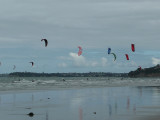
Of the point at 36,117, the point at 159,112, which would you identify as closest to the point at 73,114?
the point at 36,117

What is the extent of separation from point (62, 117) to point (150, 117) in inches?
194

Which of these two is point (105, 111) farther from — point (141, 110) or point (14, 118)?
point (14, 118)

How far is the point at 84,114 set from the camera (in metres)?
20.3

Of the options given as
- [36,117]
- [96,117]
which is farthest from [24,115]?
[96,117]

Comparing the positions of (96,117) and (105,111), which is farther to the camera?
(105,111)

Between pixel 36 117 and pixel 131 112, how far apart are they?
5.92 m

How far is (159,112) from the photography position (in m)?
21.2

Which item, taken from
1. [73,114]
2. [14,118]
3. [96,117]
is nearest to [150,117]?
[96,117]

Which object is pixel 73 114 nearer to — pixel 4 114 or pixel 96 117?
pixel 96 117

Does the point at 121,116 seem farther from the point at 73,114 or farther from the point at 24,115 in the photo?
the point at 24,115

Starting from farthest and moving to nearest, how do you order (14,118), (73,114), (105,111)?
(105,111) → (73,114) → (14,118)

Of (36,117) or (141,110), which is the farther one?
(141,110)

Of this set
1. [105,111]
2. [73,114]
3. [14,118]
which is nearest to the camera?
[14,118]

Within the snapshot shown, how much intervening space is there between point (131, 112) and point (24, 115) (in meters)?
6.53
